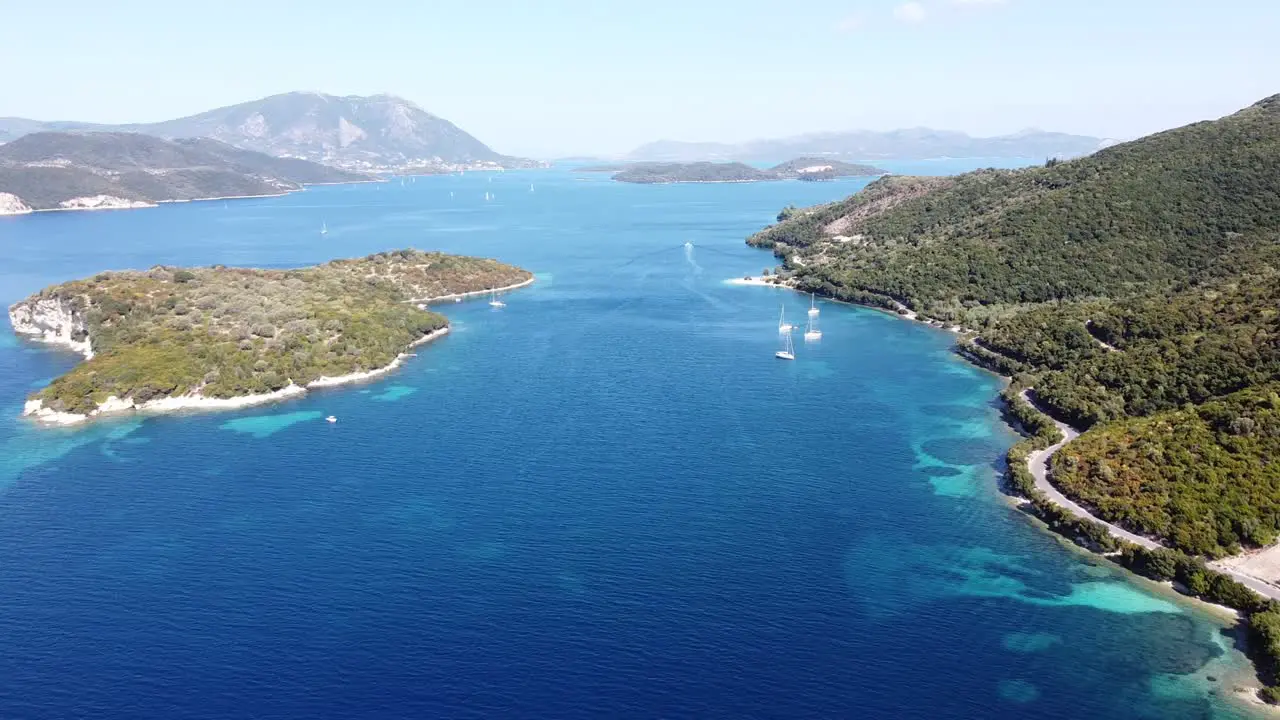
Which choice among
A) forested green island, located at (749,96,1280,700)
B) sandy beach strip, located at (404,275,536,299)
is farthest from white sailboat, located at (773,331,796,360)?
sandy beach strip, located at (404,275,536,299)

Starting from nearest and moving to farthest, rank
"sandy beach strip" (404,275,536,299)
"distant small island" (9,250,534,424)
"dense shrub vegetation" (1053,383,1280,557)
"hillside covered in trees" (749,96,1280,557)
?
"dense shrub vegetation" (1053,383,1280,557), "hillside covered in trees" (749,96,1280,557), "distant small island" (9,250,534,424), "sandy beach strip" (404,275,536,299)

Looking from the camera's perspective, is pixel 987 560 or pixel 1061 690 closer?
pixel 1061 690

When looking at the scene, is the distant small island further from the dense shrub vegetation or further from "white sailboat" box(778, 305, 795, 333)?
the dense shrub vegetation

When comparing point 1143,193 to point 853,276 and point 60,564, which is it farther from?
point 60,564

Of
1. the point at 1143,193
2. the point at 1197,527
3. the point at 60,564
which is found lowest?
the point at 60,564

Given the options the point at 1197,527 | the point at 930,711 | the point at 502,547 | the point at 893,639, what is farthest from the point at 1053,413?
the point at 502,547

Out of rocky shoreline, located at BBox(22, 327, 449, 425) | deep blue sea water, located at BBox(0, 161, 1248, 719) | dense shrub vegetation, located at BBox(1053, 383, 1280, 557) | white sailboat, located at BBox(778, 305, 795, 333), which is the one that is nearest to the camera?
deep blue sea water, located at BBox(0, 161, 1248, 719)

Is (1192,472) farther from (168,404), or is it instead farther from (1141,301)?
(168,404)
